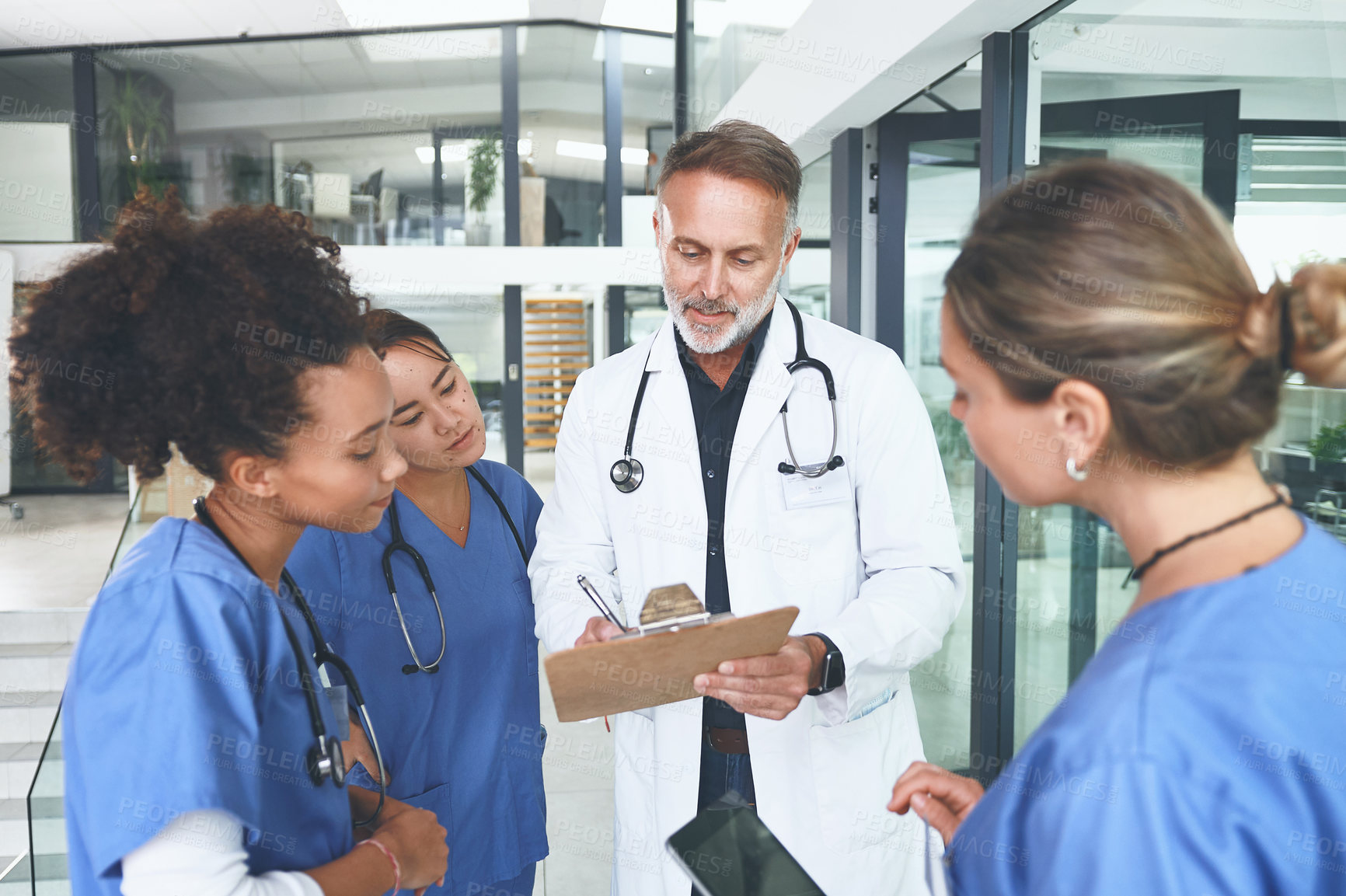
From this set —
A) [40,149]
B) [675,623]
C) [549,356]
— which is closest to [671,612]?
[675,623]

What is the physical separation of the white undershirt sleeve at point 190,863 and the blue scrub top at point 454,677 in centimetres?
65

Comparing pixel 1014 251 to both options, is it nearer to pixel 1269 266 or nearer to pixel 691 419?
pixel 691 419

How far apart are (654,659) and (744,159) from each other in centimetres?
98

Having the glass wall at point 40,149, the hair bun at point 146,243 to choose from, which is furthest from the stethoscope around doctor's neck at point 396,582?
the glass wall at point 40,149

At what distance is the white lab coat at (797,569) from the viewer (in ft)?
4.72

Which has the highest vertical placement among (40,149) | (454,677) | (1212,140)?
(40,149)

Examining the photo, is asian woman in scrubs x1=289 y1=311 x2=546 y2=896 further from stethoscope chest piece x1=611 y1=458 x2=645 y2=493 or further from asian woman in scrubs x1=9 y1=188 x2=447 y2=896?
asian woman in scrubs x1=9 y1=188 x2=447 y2=896

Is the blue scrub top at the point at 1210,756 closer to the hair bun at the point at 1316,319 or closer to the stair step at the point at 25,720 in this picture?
the hair bun at the point at 1316,319

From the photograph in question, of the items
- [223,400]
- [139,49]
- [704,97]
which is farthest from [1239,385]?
[139,49]

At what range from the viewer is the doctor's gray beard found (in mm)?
1604

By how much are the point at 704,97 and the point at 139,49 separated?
567cm

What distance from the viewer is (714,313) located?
63.3 inches

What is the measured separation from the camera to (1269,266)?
158 cm

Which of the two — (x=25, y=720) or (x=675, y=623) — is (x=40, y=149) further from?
(x=675, y=623)
